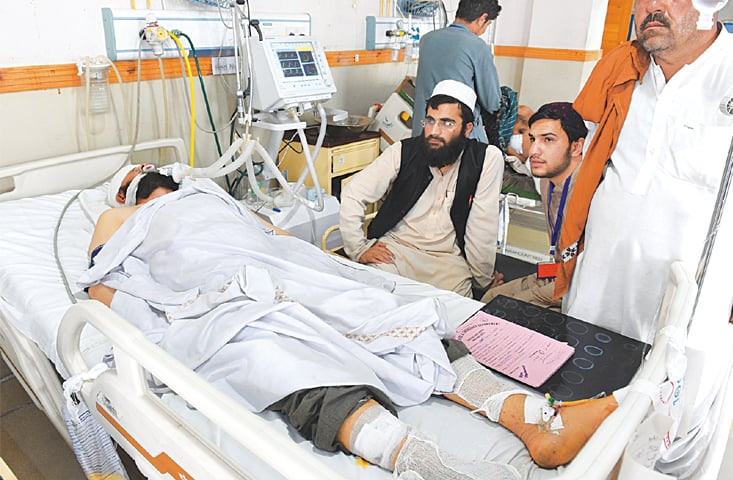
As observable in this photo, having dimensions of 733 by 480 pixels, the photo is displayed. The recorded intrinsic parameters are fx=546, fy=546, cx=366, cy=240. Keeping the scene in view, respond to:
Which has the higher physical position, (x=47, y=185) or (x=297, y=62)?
(x=297, y=62)

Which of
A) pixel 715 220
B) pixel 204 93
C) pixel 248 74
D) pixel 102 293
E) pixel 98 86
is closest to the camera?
pixel 715 220

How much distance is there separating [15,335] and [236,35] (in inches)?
65.1

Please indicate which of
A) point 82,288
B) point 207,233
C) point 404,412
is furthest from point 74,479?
point 404,412

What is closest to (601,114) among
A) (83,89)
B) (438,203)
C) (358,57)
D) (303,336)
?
(438,203)

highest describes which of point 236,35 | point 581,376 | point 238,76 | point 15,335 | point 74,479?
point 236,35

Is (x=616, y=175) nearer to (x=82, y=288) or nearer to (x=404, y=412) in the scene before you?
(x=404, y=412)

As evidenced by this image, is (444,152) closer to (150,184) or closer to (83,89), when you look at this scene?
(150,184)

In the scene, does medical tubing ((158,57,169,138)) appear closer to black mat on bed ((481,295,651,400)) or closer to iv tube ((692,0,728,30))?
black mat on bed ((481,295,651,400))

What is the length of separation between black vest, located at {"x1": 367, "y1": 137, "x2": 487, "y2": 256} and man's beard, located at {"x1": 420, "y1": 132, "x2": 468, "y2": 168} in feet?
0.09

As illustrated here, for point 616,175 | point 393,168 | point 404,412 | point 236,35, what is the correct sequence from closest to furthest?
1. point 404,412
2. point 616,175
3. point 393,168
4. point 236,35

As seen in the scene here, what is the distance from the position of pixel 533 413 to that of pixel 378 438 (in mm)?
355

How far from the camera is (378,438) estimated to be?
112 cm

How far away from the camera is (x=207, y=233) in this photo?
168 centimetres

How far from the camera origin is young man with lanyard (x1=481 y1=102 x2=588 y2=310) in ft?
6.54
